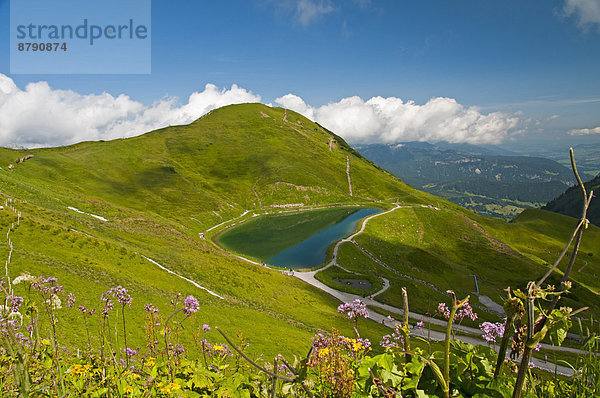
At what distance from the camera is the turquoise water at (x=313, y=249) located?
7169cm

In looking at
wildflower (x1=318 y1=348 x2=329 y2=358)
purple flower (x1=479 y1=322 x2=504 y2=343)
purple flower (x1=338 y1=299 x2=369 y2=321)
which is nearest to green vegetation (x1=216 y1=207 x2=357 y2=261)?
purple flower (x1=338 y1=299 x2=369 y2=321)

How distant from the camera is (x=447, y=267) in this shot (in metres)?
74.4

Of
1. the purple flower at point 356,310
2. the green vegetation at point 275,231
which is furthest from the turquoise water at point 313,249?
the purple flower at point 356,310

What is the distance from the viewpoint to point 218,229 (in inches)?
3871

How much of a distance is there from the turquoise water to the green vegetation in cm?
253

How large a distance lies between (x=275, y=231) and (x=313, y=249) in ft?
72.4

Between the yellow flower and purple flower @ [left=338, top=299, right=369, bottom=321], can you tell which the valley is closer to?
purple flower @ [left=338, top=299, right=369, bottom=321]

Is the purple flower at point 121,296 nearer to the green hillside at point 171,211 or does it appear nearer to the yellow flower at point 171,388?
the yellow flower at point 171,388

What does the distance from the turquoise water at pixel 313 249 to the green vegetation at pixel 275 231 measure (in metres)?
2.53

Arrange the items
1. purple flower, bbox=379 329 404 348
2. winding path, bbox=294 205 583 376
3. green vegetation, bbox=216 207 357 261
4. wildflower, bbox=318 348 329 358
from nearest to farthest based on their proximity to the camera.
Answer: wildflower, bbox=318 348 329 358
purple flower, bbox=379 329 404 348
winding path, bbox=294 205 583 376
green vegetation, bbox=216 207 357 261

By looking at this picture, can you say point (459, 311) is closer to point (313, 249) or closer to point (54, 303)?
point (54, 303)

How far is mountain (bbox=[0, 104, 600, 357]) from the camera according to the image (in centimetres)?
2623

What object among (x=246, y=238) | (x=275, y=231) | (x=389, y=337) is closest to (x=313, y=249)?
A: (x=275, y=231)

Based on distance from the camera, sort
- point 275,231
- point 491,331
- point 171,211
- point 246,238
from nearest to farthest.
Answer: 1. point 491,331
2. point 246,238
3. point 275,231
4. point 171,211
